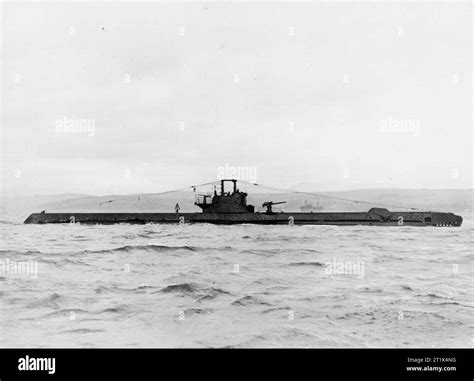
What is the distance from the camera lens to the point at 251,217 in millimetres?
45000

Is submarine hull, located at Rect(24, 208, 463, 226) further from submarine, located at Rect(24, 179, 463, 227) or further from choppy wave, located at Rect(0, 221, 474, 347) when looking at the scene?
choppy wave, located at Rect(0, 221, 474, 347)

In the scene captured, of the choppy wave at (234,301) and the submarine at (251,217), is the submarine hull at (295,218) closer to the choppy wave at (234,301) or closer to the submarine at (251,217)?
the submarine at (251,217)

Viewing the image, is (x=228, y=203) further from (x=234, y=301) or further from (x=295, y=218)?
(x=234, y=301)

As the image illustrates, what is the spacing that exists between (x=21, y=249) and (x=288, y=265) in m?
13.7

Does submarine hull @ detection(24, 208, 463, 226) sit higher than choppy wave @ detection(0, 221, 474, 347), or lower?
higher

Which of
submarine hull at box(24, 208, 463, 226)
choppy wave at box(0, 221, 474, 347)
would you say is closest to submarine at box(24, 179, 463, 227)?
submarine hull at box(24, 208, 463, 226)

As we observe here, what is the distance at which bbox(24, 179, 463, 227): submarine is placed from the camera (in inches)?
1737

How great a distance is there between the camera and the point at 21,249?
23.4 metres

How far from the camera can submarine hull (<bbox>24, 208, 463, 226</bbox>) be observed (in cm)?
4406

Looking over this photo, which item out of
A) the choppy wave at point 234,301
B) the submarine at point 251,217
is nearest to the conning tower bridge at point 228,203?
the submarine at point 251,217

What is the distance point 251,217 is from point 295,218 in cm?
425

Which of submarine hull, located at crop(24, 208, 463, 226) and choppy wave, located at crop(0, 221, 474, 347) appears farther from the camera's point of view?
submarine hull, located at crop(24, 208, 463, 226)

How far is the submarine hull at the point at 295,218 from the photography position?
44062 millimetres
